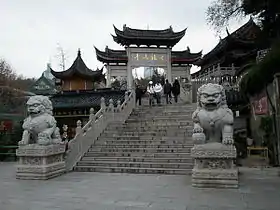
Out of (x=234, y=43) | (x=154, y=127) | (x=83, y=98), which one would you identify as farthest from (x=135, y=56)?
(x=154, y=127)

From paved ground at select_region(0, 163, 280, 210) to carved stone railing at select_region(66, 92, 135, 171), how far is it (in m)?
1.67

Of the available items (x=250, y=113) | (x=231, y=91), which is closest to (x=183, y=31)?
(x=231, y=91)

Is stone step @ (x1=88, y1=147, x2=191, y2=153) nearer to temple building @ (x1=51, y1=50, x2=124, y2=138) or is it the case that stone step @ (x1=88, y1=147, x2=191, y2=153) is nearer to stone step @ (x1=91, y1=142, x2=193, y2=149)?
stone step @ (x1=91, y1=142, x2=193, y2=149)

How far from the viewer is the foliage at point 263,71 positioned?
21.2 ft

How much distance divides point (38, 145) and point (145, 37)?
17473mm

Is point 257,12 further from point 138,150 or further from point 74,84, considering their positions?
point 74,84

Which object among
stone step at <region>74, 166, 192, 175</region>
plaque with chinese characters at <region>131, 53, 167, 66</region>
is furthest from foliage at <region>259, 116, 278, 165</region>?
plaque with chinese characters at <region>131, 53, 167, 66</region>

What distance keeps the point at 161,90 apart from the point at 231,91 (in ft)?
20.9

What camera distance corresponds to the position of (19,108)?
20.0 m

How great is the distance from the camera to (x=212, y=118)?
270 inches

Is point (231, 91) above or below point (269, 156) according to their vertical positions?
above

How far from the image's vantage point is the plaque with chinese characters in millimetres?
23688

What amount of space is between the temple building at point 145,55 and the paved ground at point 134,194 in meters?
16.4

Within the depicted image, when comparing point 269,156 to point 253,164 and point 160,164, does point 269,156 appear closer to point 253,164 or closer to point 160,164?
point 253,164
